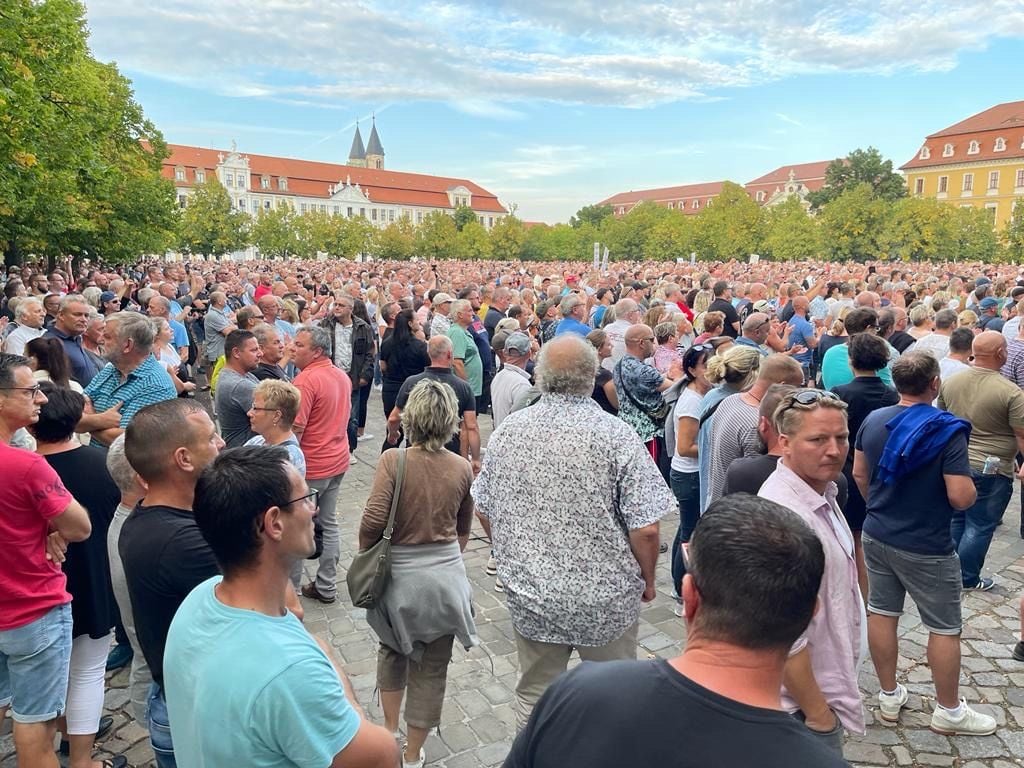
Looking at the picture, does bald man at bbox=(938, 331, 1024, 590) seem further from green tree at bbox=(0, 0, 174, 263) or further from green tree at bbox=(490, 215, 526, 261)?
green tree at bbox=(490, 215, 526, 261)

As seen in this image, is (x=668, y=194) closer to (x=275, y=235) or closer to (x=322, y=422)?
(x=275, y=235)

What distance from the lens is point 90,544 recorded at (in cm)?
331

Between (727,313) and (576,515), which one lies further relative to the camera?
(727,313)

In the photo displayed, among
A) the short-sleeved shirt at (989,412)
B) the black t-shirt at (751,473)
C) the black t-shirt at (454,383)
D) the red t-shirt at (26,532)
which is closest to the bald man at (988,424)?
the short-sleeved shirt at (989,412)

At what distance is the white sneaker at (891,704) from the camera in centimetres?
370

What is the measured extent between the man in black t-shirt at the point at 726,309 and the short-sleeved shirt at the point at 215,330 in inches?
258

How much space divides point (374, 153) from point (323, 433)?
145 m

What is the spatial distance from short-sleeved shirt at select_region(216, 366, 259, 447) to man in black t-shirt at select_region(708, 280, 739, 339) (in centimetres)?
560

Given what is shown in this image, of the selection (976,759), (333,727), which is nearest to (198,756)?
(333,727)

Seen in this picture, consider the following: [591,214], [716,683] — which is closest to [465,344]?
Answer: [716,683]

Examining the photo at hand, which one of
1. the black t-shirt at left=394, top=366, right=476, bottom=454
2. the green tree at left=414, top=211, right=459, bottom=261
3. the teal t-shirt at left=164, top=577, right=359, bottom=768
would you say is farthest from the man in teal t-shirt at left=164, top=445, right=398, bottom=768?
the green tree at left=414, top=211, right=459, bottom=261

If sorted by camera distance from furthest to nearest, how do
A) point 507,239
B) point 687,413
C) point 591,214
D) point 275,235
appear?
point 591,214, point 507,239, point 275,235, point 687,413

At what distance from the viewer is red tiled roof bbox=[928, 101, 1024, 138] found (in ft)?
256

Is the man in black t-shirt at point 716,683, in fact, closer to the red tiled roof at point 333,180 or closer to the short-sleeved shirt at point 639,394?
the short-sleeved shirt at point 639,394
